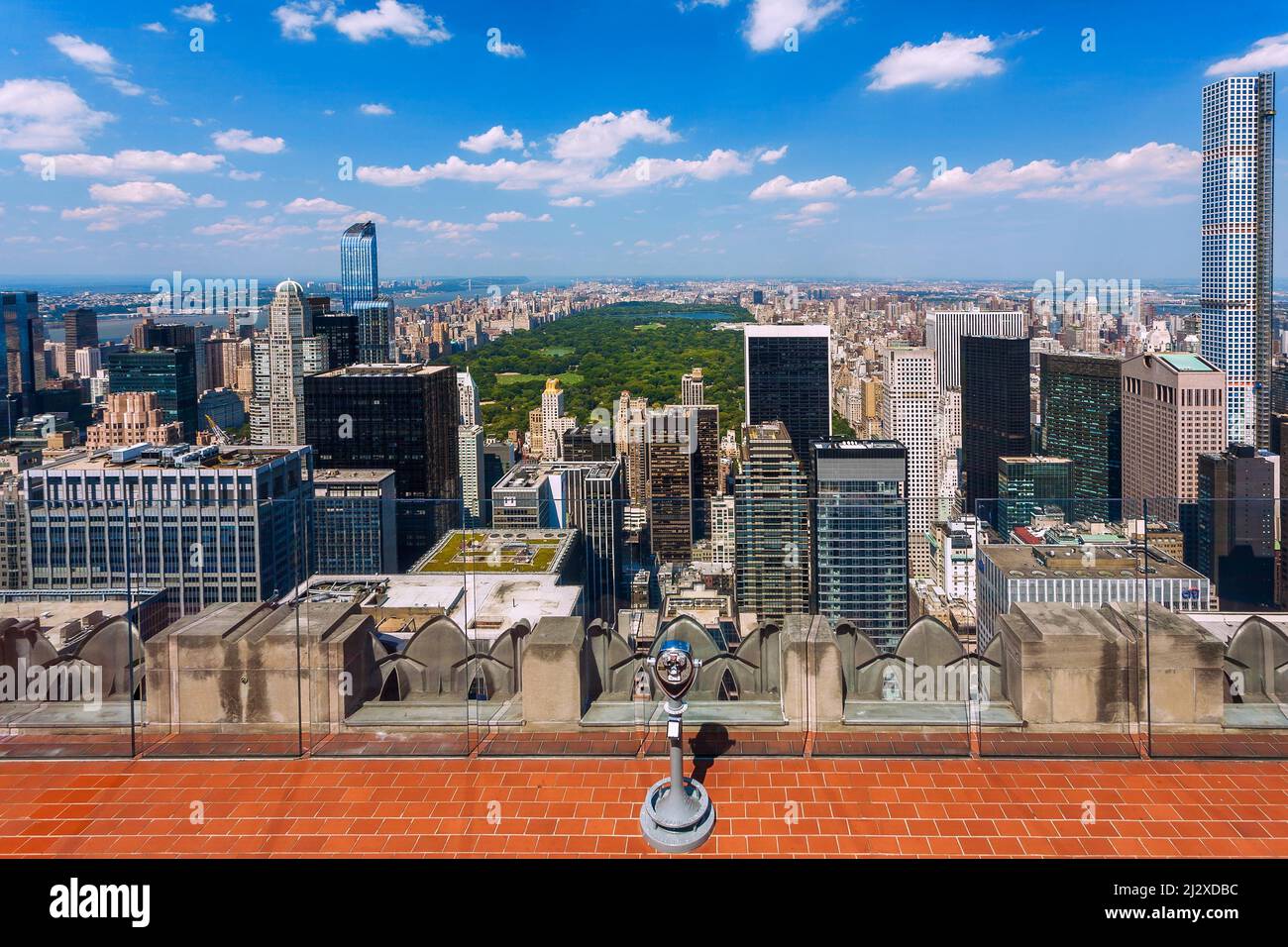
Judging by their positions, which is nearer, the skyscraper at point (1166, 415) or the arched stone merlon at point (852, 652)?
the arched stone merlon at point (852, 652)

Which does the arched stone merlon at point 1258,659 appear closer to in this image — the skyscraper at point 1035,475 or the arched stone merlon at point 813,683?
the arched stone merlon at point 813,683

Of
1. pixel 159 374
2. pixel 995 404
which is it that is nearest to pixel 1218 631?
pixel 995 404

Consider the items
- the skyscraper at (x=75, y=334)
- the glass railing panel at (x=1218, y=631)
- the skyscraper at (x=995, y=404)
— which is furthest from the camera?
the skyscraper at (x=75, y=334)

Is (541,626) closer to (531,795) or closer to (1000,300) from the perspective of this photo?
(531,795)

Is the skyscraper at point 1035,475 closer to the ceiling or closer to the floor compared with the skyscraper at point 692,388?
closer to the floor

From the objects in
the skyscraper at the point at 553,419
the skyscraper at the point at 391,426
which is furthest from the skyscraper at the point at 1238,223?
the skyscraper at the point at 391,426

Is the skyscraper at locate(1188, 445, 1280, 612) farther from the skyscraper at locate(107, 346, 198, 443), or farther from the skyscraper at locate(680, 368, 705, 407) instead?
the skyscraper at locate(107, 346, 198, 443)

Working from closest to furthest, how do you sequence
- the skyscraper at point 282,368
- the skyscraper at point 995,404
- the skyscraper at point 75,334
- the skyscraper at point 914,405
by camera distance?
1. the skyscraper at point 282,368
2. the skyscraper at point 995,404
3. the skyscraper at point 914,405
4. the skyscraper at point 75,334
